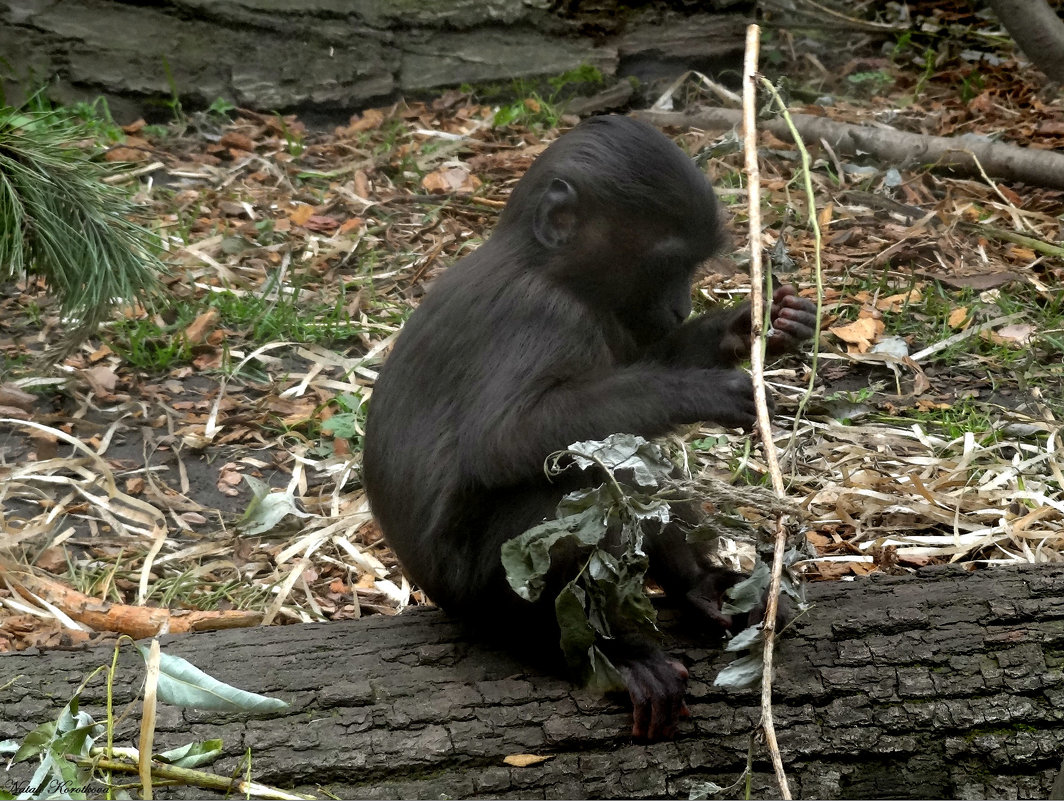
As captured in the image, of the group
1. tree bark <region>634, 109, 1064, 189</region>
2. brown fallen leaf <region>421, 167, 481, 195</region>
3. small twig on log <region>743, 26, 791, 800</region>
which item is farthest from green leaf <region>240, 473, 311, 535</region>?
tree bark <region>634, 109, 1064, 189</region>

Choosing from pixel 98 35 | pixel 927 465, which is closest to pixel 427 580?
pixel 927 465

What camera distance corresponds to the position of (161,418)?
567 cm

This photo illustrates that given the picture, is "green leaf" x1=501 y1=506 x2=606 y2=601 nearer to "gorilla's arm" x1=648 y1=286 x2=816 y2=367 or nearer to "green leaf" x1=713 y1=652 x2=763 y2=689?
"green leaf" x1=713 y1=652 x2=763 y2=689

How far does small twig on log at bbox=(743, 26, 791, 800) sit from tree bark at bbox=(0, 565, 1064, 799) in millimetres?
202

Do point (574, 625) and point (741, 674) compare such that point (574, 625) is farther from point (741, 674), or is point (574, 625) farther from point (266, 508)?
point (266, 508)

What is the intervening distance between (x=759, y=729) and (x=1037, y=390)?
3.30 m

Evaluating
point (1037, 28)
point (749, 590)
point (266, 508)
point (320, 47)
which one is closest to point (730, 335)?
point (749, 590)

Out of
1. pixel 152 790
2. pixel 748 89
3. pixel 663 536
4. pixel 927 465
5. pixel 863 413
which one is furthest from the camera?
pixel 863 413

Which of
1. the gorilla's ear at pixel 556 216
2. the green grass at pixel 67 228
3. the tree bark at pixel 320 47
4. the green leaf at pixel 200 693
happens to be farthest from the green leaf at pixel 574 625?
the tree bark at pixel 320 47

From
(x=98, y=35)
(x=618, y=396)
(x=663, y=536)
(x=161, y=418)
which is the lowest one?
(x=161, y=418)

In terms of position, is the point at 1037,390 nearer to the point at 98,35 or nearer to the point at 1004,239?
the point at 1004,239

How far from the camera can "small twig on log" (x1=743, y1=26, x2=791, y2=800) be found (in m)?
2.62

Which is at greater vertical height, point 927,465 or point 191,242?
point 191,242

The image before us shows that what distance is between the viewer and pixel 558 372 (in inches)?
138
